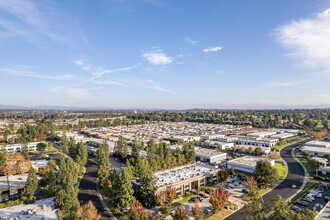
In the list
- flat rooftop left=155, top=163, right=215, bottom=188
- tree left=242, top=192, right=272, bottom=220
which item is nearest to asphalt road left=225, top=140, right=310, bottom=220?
tree left=242, top=192, right=272, bottom=220

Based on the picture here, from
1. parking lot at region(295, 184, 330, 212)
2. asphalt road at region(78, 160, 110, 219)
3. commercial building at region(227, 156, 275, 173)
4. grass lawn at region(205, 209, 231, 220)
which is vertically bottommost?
asphalt road at region(78, 160, 110, 219)

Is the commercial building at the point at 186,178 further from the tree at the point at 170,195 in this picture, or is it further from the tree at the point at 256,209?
the tree at the point at 256,209

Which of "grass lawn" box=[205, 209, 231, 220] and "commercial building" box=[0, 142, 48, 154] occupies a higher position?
"commercial building" box=[0, 142, 48, 154]

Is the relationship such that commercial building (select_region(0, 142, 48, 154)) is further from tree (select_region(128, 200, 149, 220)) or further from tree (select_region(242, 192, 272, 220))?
tree (select_region(242, 192, 272, 220))

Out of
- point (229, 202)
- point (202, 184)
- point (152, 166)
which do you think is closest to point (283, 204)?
point (229, 202)

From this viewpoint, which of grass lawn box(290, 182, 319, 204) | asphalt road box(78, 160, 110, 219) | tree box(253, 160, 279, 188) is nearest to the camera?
asphalt road box(78, 160, 110, 219)

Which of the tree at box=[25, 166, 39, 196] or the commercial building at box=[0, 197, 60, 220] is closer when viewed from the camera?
the commercial building at box=[0, 197, 60, 220]

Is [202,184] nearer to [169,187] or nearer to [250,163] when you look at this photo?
[169,187]

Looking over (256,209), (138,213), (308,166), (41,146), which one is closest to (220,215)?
(256,209)
